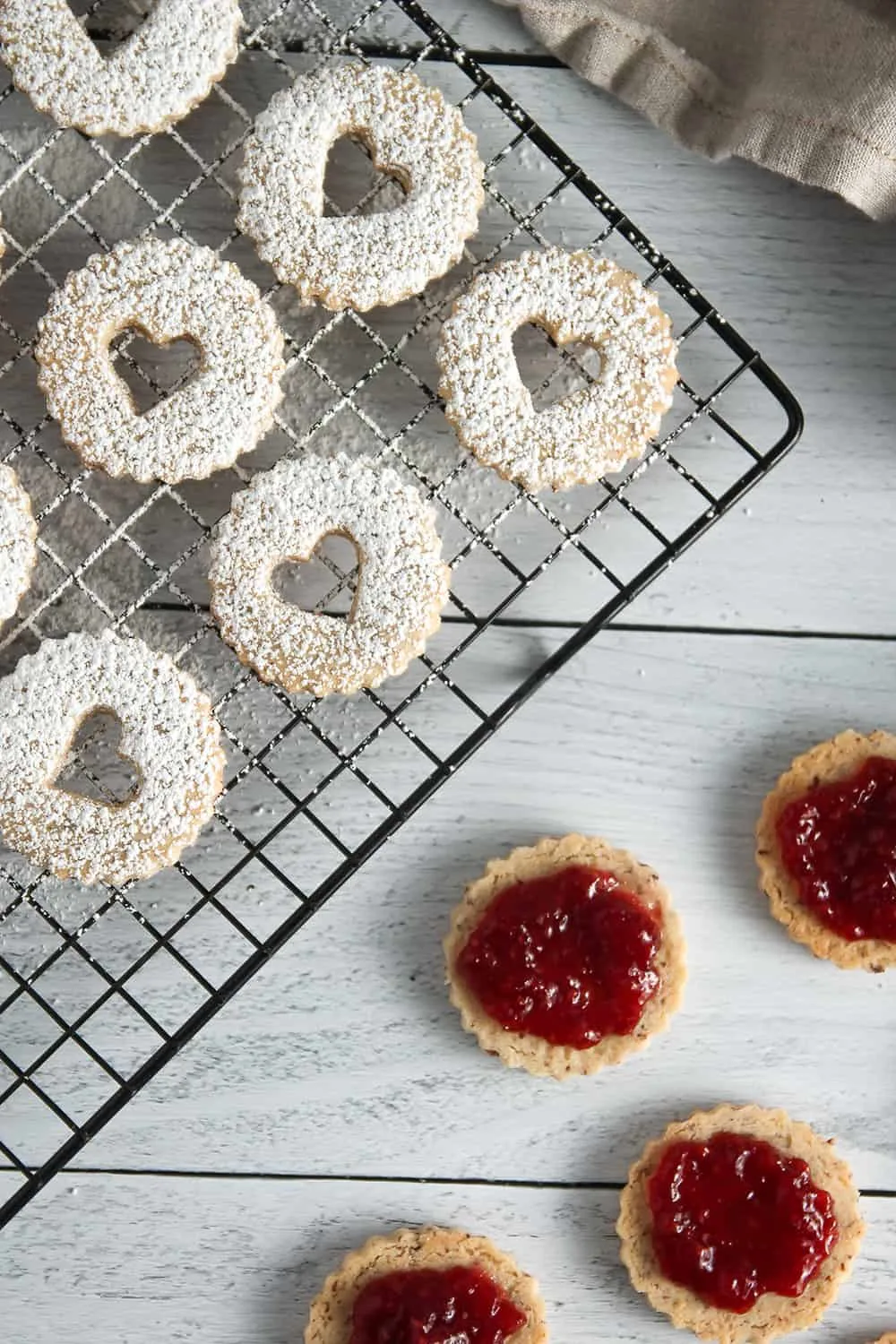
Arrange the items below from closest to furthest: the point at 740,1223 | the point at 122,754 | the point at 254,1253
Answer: the point at 122,754 → the point at 740,1223 → the point at 254,1253

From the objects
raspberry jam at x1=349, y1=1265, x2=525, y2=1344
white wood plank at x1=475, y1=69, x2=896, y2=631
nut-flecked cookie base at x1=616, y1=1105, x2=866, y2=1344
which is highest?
white wood plank at x1=475, y1=69, x2=896, y2=631

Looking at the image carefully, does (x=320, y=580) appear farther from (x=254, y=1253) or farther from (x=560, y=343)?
(x=254, y=1253)

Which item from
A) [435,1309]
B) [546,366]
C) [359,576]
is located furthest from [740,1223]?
[546,366]

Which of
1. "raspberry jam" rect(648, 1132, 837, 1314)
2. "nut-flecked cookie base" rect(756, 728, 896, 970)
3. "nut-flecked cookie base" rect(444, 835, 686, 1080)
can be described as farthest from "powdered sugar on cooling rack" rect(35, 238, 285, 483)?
"raspberry jam" rect(648, 1132, 837, 1314)

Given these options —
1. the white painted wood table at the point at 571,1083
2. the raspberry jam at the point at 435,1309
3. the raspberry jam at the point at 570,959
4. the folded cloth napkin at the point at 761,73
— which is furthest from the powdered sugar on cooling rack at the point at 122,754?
the folded cloth napkin at the point at 761,73

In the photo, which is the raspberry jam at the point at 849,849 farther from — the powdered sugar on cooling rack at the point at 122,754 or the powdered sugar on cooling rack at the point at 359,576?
the powdered sugar on cooling rack at the point at 122,754

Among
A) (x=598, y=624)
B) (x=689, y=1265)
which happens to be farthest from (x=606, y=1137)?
(x=598, y=624)

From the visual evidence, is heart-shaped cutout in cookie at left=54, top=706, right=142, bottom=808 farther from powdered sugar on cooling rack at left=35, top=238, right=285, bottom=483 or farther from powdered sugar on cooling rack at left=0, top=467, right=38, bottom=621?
powdered sugar on cooling rack at left=35, top=238, right=285, bottom=483
